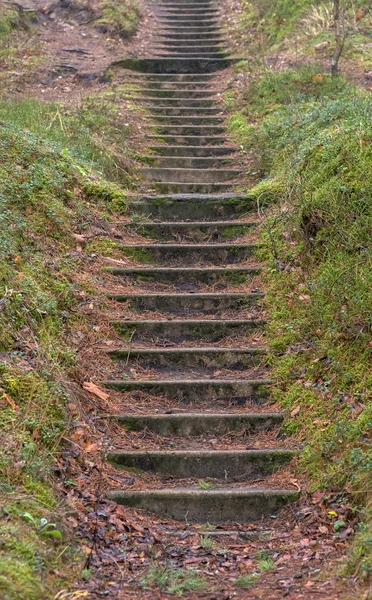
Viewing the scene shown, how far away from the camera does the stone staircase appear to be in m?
4.88

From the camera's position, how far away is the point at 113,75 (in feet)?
40.8

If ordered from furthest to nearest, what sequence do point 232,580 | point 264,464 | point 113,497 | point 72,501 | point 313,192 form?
1. point 313,192
2. point 264,464
3. point 113,497
4. point 72,501
5. point 232,580

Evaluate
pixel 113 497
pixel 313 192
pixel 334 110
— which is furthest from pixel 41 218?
pixel 334 110

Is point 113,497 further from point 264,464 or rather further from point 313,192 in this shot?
point 313,192

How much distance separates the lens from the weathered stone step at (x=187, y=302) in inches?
264

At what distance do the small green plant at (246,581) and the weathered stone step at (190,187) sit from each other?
5834 mm

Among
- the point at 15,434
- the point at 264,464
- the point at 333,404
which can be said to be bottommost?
the point at 264,464

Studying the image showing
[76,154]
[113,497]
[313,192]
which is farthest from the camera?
[76,154]

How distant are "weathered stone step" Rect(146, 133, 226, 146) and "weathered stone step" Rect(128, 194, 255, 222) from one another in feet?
7.83

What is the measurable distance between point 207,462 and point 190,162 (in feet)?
18.6

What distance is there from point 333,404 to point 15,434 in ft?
7.38

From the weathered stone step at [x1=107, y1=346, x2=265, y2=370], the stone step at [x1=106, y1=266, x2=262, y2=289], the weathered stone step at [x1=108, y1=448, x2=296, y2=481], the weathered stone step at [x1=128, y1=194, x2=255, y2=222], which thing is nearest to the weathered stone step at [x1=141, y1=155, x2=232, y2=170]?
the weathered stone step at [x1=128, y1=194, x2=255, y2=222]

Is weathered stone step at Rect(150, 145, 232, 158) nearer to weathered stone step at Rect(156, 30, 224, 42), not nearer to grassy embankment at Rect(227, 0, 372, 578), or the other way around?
grassy embankment at Rect(227, 0, 372, 578)

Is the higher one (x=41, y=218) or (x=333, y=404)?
(x=41, y=218)
